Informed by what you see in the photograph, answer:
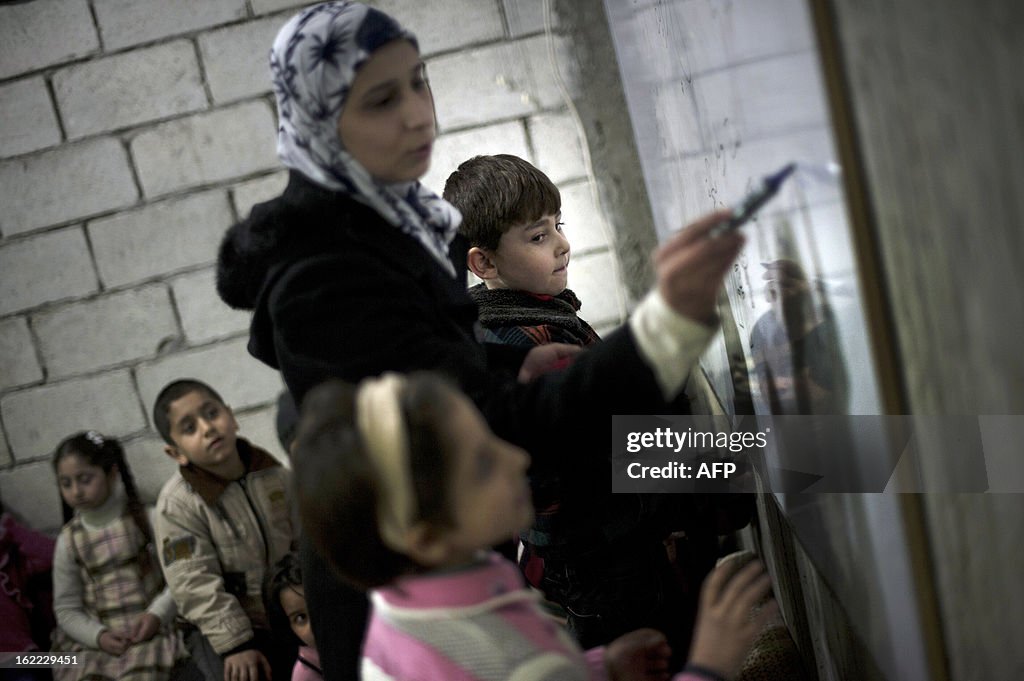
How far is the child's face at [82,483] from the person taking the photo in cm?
332

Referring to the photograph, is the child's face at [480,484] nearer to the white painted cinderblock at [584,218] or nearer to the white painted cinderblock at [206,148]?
the white painted cinderblock at [584,218]

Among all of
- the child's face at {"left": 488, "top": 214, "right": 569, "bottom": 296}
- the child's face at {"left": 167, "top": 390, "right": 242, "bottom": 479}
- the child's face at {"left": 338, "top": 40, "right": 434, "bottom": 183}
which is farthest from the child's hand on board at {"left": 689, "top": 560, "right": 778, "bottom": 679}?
the child's face at {"left": 167, "top": 390, "right": 242, "bottom": 479}

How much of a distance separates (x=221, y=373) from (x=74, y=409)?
1.91 feet

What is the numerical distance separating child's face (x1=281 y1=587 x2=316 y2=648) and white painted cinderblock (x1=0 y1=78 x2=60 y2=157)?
81.9 inches

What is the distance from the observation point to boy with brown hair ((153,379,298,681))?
2.79 meters

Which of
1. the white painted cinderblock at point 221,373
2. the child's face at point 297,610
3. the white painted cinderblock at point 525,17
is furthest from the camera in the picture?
the white painted cinderblock at point 221,373

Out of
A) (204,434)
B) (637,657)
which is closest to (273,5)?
(204,434)

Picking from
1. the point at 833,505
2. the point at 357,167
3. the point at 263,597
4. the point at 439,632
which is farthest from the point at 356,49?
the point at 263,597

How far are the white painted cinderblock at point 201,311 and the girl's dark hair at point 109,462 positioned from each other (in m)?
0.53

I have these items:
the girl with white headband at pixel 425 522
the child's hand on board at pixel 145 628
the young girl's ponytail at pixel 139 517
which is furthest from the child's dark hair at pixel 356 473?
the young girl's ponytail at pixel 139 517

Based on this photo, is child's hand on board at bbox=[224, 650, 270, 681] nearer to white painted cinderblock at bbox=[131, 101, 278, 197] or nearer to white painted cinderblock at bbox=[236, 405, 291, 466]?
white painted cinderblock at bbox=[236, 405, 291, 466]

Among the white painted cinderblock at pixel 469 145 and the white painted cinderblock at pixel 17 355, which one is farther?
the white painted cinderblock at pixel 17 355

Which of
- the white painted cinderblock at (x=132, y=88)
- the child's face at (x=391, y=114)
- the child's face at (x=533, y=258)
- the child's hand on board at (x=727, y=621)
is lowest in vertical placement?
the child's hand on board at (x=727, y=621)

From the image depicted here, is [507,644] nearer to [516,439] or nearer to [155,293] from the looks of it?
[516,439]
